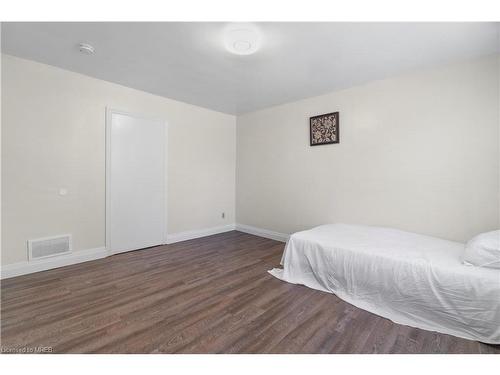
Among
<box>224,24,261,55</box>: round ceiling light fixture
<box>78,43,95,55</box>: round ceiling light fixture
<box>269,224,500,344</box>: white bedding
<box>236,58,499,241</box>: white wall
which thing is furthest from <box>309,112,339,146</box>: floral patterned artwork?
<box>78,43,95,55</box>: round ceiling light fixture

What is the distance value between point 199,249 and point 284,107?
9.42 feet

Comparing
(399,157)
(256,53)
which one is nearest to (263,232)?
(399,157)

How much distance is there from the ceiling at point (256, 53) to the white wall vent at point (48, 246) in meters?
2.12

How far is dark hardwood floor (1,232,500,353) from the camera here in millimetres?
1513

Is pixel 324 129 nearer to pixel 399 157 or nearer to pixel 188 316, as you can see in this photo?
pixel 399 157

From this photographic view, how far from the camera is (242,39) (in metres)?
2.08

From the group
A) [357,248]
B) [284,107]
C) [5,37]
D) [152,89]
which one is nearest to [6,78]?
[5,37]

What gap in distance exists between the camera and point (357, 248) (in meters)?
2.26

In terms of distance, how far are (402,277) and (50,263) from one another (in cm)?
388

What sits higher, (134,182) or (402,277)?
(134,182)

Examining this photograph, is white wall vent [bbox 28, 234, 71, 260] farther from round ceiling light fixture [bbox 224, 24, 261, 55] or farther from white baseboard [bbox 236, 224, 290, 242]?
round ceiling light fixture [bbox 224, 24, 261, 55]

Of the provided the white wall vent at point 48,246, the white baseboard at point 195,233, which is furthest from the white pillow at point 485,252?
the white wall vent at point 48,246

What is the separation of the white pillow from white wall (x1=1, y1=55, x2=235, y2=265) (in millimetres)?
3798
